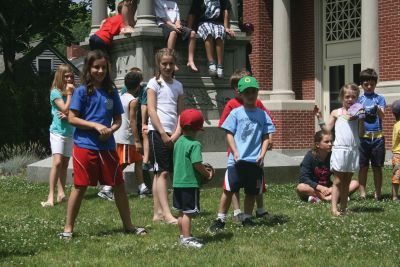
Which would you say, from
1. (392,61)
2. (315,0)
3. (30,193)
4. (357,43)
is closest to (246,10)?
(315,0)

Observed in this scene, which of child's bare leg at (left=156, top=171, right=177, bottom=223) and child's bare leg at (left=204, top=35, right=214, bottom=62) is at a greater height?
child's bare leg at (left=204, top=35, right=214, bottom=62)

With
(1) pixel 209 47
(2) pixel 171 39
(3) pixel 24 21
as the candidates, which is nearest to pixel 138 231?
(2) pixel 171 39

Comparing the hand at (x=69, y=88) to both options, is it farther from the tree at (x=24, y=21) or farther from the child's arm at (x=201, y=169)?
the tree at (x=24, y=21)

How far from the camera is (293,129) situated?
21.4m

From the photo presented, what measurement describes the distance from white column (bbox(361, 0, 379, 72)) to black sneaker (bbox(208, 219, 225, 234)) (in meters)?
12.5

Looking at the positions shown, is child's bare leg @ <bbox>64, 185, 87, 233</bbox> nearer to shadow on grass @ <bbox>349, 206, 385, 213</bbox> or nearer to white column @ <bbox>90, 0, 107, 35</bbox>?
shadow on grass @ <bbox>349, 206, 385, 213</bbox>

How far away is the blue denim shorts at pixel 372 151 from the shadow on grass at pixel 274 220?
227cm

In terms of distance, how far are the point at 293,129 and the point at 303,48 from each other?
106 inches

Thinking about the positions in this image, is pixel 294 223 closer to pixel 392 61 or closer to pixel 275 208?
pixel 275 208

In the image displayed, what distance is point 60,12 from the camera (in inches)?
1004

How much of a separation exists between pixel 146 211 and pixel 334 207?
6.53 feet

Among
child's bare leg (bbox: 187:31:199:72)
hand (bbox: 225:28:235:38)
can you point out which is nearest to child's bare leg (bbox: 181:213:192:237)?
child's bare leg (bbox: 187:31:199:72)

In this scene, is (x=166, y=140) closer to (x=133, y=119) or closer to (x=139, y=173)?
(x=133, y=119)

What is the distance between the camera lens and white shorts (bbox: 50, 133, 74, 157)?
8977mm
